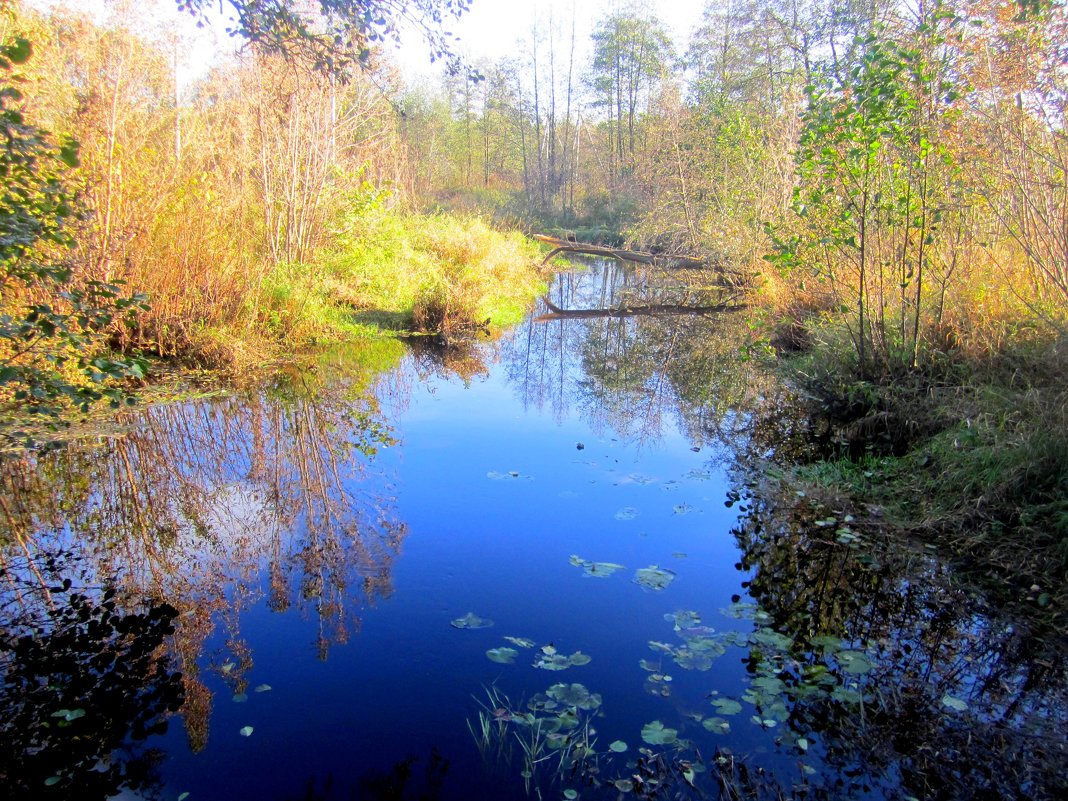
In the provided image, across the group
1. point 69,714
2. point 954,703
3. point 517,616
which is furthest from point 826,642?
point 69,714

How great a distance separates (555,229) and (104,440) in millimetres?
26998

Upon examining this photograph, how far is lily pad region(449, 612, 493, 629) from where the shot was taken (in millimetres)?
4156

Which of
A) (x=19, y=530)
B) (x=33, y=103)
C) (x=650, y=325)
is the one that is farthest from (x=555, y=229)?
(x=19, y=530)

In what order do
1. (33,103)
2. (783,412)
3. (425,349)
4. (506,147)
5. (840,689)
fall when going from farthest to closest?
(506,147), (425,349), (783,412), (33,103), (840,689)

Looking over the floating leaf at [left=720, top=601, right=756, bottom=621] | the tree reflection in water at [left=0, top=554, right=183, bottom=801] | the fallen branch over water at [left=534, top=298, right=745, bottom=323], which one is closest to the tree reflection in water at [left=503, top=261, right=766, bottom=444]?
the fallen branch over water at [left=534, top=298, right=745, bottom=323]

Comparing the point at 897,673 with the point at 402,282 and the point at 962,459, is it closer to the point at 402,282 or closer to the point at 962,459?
the point at 962,459

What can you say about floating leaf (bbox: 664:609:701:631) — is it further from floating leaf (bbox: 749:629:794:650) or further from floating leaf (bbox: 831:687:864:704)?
floating leaf (bbox: 831:687:864:704)

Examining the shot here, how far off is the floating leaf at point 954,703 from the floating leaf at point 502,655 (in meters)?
2.14

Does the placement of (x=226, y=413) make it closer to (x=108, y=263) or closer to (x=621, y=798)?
(x=108, y=263)

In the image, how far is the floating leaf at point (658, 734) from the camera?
3.18 m

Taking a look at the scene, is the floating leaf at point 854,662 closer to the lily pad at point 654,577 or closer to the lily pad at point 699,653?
the lily pad at point 699,653

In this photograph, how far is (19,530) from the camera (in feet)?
16.4

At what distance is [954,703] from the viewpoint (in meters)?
3.37

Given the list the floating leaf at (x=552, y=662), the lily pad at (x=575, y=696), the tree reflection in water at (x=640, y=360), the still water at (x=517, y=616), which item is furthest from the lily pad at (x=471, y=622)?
the tree reflection in water at (x=640, y=360)
